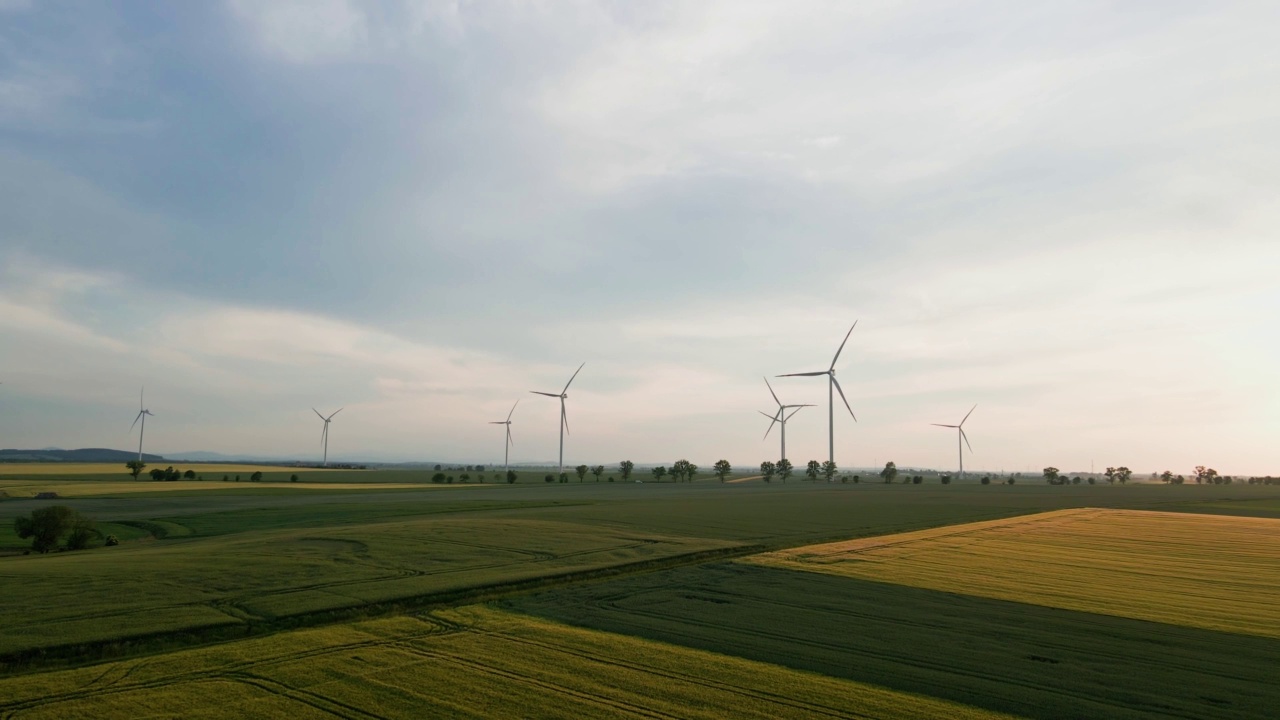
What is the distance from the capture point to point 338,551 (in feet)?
83.1

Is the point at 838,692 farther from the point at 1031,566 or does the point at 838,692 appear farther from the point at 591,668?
the point at 1031,566

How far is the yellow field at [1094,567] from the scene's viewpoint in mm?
18516

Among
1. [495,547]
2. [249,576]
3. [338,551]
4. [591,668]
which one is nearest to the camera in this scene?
[591,668]

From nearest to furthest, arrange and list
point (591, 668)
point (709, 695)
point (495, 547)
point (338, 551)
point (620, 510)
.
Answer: point (709, 695) < point (591, 668) < point (338, 551) < point (495, 547) < point (620, 510)

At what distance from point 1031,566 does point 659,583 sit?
14.6m

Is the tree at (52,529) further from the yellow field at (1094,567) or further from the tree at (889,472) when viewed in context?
the tree at (889,472)

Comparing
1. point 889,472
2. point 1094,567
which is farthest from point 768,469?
point 1094,567

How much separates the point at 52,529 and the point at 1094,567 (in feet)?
144

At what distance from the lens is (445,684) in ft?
37.0

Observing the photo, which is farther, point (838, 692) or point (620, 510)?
point (620, 510)

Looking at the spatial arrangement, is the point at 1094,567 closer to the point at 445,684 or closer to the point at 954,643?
the point at 954,643

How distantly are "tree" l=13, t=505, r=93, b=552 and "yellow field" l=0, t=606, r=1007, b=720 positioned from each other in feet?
90.2

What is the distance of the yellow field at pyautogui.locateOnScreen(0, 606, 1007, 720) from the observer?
1019 centimetres

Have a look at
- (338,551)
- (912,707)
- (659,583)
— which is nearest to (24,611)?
(338,551)
